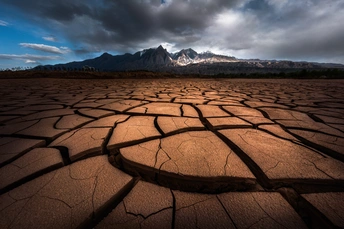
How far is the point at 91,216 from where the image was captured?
0.60 meters

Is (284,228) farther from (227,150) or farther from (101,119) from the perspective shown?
(101,119)

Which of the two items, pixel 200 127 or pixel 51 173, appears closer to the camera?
pixel 51 173

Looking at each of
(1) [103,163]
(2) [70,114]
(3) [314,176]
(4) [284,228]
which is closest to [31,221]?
(1) [103,163]

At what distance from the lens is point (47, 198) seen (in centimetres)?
68

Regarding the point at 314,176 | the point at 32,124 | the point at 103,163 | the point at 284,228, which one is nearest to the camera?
the point at 284,228

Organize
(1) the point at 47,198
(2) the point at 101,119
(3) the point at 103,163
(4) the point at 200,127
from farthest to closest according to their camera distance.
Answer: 1. (2) the point at 101,119
2. (4) the point at 200,127
3. (3) the point at 103,163
4. (1) the point at 47,198

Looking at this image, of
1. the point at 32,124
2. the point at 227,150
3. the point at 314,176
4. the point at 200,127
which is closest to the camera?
the point at 314,176

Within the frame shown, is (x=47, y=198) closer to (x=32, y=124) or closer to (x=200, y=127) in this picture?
(x=200, y=127)

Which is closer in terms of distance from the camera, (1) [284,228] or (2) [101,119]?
(1) [284,228]

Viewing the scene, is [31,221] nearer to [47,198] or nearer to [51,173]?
[47,198]

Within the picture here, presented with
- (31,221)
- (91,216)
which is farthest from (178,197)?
(31,221)

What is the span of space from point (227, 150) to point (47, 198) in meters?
1.04

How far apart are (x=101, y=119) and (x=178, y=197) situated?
1374 mm

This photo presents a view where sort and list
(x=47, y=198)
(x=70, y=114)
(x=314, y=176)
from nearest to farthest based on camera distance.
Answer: (x=47, y=198) → (x=314, y=176) → (x=70, y=114)
